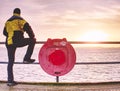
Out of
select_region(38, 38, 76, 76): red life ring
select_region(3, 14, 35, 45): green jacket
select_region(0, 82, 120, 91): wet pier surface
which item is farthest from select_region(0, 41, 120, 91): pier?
select_region(3, 14, 35, 45): green jacket

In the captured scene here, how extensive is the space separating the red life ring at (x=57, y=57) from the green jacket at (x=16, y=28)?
2.15ft

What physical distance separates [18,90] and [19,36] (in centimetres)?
104

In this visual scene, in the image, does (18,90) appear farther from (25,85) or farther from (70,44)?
(70,44)

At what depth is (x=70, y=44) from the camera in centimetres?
894

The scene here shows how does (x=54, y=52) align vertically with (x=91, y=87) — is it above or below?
above

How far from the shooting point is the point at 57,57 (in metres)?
8.73

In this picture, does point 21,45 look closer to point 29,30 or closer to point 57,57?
point 29,30

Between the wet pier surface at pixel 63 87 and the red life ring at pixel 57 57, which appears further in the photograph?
the red life ring at pixel 57 57

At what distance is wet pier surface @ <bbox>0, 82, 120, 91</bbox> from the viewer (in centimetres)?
810

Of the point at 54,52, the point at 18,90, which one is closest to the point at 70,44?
the point at 54,52

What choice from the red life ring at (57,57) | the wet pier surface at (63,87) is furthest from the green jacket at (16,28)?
the wet pier surface at (63,87)

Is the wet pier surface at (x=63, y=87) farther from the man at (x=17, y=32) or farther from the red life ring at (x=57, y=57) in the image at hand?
the man at (x=17, y=32)

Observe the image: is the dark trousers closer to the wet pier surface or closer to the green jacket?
the green jacket

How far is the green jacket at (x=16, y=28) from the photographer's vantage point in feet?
26.9
